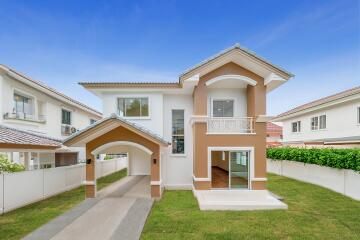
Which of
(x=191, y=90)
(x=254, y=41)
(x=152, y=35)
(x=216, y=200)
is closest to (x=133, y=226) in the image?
(x=216, y=200)

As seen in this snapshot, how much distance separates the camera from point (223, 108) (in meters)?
14.2

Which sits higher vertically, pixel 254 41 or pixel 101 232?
A: pixel 254 41

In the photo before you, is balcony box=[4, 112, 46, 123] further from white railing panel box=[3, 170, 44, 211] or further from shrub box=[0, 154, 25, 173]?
white railing panel box=[3, 170, 44, 211]

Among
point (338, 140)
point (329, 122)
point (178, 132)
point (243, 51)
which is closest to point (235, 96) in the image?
point (243, 51)

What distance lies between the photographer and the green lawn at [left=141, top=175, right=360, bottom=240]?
24.3ft

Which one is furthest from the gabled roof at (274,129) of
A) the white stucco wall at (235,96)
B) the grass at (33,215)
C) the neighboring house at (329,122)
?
the grass at (33,215)

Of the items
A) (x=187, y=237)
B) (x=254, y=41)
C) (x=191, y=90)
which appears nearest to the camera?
(x=187, y=237)

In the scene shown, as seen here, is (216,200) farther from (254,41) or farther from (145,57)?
(145,57)

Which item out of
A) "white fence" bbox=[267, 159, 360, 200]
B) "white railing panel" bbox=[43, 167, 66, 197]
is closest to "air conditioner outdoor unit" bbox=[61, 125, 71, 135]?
"white railing panel" bbox=[43, 167, 66, 197]

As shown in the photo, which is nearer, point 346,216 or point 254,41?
point 346,216

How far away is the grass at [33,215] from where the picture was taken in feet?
24.9

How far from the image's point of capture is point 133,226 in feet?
26.1

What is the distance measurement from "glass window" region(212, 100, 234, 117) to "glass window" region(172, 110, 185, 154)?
92.5 inches

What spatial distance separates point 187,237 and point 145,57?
27.0 metres
